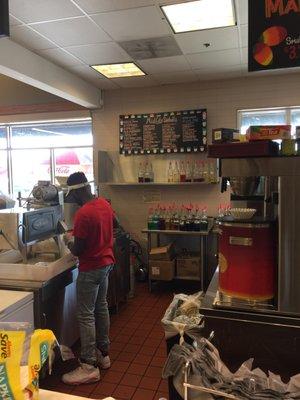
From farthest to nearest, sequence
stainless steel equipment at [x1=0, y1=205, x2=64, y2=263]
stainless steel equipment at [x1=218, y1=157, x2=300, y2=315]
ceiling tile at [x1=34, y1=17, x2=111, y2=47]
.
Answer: ceiling tile at [x1=34, y1=17, x2=111, y2=47] → stainless steel equipment at [x1=0, y1=205, x2=64, y2=263] → stainless steel equipment at [x1=218, y1=157, x2=300, y2=315]

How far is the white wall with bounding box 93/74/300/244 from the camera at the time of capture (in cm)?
470

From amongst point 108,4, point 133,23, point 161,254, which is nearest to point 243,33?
point 133,23

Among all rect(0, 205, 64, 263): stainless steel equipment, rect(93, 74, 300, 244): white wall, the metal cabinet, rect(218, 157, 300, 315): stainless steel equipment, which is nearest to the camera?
rect(218, 157, 300, 315): stainless steel equipment

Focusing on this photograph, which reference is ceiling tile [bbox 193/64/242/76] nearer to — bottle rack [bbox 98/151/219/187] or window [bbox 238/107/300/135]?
window [bbox 238/107/300/135]

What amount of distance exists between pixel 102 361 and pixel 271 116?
386 centimetres

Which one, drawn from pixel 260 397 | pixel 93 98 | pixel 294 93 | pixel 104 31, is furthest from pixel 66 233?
pixel 294 93

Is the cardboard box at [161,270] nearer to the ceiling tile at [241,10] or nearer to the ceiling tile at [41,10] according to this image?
the ceiling tile at [241,10]

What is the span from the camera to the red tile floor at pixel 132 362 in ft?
8.55

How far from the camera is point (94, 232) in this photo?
2674 millimetres

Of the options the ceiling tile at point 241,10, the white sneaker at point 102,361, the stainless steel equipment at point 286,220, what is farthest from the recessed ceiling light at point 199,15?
the white sneaker at point 102,361

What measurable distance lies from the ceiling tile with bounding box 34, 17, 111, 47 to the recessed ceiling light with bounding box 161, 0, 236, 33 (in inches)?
26.7

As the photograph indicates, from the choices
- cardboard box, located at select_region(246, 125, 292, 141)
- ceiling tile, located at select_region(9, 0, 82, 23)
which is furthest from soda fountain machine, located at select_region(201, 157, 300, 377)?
ceiling tile, located at select_region(9, 0, 82, 23)

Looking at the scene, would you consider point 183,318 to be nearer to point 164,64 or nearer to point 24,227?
point 24,227

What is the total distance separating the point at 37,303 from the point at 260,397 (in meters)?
1.80
